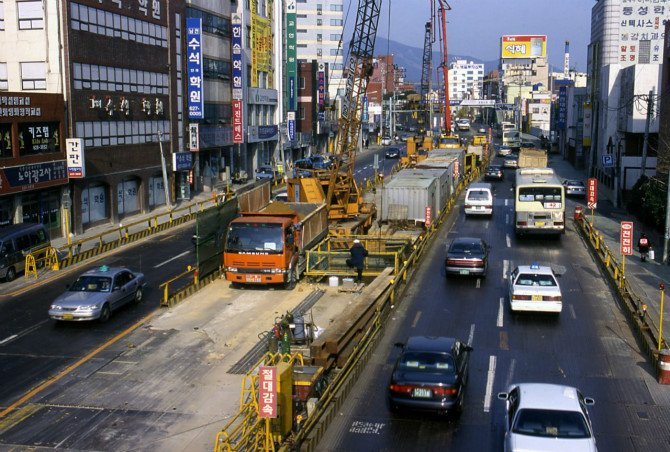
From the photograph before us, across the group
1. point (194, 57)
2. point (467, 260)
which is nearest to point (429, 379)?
point (467, 260)

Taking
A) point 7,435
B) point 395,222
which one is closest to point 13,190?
point 395,222

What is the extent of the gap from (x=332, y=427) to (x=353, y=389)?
7.80ft

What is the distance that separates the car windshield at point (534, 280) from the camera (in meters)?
25.3

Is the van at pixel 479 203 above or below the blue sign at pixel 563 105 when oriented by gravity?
below

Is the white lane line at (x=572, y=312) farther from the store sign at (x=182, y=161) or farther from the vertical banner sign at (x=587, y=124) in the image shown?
the vertical banner sign at (x=587, y=124)

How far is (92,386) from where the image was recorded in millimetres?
18797

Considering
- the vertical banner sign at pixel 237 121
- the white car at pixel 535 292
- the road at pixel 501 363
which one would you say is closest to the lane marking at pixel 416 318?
the road at pixel 501 363

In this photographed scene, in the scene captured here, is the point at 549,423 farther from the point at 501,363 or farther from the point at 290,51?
the point at 290,51

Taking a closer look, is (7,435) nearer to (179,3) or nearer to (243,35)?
(179,3)

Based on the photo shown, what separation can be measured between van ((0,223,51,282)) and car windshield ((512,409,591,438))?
23.6 m

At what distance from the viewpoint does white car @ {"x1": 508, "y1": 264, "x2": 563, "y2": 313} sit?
24.8 meters

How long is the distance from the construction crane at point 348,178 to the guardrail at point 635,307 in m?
12.7

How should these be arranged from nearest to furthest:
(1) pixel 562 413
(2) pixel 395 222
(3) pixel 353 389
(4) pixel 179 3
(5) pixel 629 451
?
(1) pixel 562 413 < (5) pixel 629 451 < (3) pixel 353 389 < (2) pixel 395 222 < (4) pixel 179 3

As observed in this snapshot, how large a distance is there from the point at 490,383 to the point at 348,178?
2751 cm
